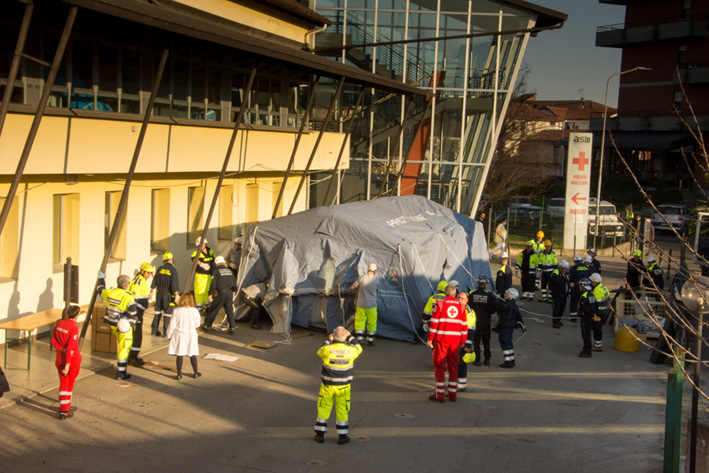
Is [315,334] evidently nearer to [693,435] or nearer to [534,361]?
[534,361]

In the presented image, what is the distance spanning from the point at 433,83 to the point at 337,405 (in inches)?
759

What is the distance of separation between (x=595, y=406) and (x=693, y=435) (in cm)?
323

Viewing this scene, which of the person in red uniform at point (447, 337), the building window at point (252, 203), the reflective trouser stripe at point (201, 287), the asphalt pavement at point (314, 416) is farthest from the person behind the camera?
the building window at point (252, 203)

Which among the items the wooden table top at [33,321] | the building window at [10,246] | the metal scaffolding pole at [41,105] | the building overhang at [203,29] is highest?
the building overhang at [203,29]

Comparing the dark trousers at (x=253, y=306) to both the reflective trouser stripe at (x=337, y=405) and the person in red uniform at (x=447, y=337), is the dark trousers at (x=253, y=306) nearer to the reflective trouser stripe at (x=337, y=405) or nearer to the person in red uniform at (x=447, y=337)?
the person in red uniform at (x=447, y=337)

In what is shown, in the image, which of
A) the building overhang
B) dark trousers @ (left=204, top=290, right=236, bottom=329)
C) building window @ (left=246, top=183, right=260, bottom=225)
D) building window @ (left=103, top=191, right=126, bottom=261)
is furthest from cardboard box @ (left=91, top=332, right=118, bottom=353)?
building window @ (left=246, top=183, right=260, bottom=225)

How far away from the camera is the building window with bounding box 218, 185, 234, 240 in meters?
21.5

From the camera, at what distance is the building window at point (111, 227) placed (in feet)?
56.0

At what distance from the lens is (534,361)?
47.3 feet

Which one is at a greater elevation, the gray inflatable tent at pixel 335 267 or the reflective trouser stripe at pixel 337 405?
the gray inflatable tent at pixel 335 267

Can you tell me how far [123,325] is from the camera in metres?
11.5

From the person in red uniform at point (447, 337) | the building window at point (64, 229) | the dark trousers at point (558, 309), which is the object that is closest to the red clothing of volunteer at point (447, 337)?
the person in red uniform at point (447, 337)

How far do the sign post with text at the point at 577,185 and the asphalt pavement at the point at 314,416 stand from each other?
16361mm

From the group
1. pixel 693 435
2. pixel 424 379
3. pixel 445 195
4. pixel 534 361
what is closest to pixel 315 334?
pixel 424 379
